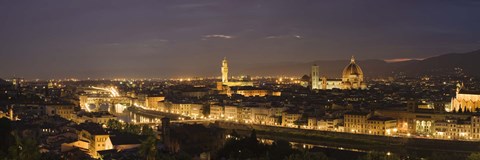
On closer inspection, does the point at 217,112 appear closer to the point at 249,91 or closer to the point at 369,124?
the point at 369,124

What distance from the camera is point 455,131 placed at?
22.7 metres

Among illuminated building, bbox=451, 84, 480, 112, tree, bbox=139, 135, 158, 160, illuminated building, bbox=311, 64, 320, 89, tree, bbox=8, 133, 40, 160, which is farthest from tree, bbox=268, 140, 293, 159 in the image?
illuminated building, bbox=311, 64, 320, 89

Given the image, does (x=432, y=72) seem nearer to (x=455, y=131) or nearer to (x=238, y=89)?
(x=238, y=89)

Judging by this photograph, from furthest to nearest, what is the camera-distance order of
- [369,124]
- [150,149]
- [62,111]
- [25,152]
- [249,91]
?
[249,91] < [62,111] < [369,124] < [150,149] < [25,152]

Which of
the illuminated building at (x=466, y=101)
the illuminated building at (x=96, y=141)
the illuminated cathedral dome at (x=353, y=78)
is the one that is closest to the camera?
the illuminated building at (x=96, y=141)

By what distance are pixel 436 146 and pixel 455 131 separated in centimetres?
158

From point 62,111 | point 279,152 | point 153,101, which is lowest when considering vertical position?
point 279,152

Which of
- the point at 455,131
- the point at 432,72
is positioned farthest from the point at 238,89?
the point at 432,72

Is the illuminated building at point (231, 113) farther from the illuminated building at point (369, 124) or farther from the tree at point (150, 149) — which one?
the tree at point (150, 149)

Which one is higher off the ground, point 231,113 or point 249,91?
point 249,91

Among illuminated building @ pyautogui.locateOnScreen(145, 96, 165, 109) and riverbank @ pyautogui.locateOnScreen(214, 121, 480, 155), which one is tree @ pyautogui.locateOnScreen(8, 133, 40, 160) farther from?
illuminated building @ pyautogui.locateOnScreen(145, 96, 165, 109)

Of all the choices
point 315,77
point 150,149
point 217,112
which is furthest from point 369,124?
point 315,77

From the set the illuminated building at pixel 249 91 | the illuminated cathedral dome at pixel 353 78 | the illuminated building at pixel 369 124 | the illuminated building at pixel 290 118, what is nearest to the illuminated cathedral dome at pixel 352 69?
the illuminated cathedral dome at pixel 353 78

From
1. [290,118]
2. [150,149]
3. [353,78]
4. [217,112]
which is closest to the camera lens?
[150,149]
